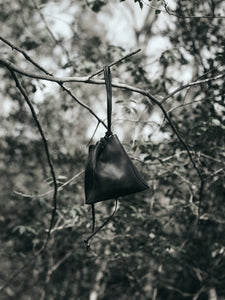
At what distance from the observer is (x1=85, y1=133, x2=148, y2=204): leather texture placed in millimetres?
1334

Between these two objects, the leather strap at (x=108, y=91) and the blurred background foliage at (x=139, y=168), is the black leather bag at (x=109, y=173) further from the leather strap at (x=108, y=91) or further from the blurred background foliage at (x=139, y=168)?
the blurred background foliage at (x=139, y=168)

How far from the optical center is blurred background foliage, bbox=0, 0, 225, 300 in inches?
116

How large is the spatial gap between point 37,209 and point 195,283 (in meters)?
2.21

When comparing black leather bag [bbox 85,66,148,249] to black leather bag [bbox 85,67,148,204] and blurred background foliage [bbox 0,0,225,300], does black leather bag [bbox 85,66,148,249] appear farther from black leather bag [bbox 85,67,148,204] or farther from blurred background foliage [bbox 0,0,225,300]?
blurred background foliage [bbox 0,0,225,300]

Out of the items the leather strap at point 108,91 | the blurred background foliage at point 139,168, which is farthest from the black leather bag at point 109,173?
the blurred background foliage at point 139,168

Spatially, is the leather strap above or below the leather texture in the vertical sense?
above

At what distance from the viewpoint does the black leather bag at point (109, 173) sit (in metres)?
1.33

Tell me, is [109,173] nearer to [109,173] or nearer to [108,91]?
[109,173]

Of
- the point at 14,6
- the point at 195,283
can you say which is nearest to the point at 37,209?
the point at 195,283

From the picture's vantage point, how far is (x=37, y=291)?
5914 mm

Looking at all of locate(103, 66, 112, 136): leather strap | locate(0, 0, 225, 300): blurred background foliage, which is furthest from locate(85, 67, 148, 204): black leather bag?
locate(0, 0, 225, 300): blurred background foliage

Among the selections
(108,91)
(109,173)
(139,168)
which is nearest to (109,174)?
(109,173)

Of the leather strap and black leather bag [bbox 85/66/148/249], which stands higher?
the leather strap

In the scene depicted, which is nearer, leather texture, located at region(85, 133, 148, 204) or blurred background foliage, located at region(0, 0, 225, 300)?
leather texture, located at region(85, 133, 148, 204)
